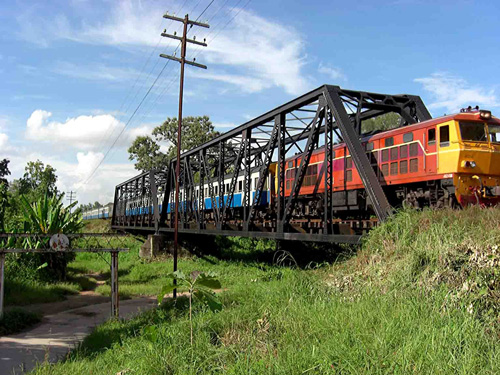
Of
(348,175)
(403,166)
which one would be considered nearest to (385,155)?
(403,166)

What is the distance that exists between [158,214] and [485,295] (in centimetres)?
3038

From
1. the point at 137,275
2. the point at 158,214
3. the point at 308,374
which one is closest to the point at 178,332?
the point at 308,374

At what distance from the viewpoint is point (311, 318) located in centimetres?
723

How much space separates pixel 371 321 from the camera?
6.51m

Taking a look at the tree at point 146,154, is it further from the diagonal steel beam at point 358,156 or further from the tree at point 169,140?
the diagonal steel beam at point 358,156

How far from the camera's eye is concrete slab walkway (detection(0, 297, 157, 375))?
33.1 ft

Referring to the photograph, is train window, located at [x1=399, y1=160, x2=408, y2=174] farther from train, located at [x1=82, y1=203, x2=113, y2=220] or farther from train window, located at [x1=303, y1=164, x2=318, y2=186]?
train, located at [x1=82, y1=203, x2=113, y2=220]

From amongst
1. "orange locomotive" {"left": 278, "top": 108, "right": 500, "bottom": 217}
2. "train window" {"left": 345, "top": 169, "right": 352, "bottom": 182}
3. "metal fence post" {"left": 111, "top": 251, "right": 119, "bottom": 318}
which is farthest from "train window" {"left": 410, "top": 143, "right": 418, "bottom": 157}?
"metal fence post" {"left": 111, "top": 251, "right": 119, "bottom": 318}

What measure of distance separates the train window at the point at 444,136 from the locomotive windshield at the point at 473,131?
38 centimetres

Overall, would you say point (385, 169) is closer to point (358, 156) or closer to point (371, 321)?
point (358, 156)

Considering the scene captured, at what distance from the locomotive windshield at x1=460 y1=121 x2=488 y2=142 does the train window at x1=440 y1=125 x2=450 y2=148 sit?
385mm

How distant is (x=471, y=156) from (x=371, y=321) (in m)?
8.63

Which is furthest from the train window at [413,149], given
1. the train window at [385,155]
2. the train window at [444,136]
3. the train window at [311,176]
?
the train window at [311,176]

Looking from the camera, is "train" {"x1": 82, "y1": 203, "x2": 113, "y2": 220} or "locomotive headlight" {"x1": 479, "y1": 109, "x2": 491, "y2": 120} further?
"train" {"x1": 82, "y1": 203, "x2": 113, "y2": 220}
